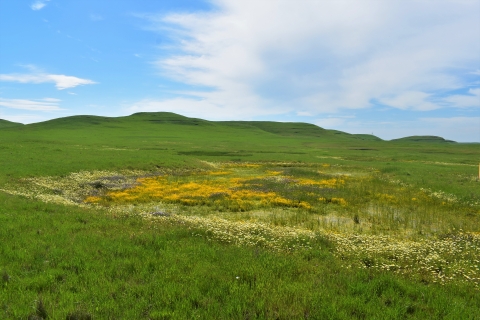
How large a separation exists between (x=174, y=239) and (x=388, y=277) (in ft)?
27.0

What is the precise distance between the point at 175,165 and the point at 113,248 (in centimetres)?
4104

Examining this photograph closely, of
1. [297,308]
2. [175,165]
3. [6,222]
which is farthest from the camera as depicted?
[175,165]

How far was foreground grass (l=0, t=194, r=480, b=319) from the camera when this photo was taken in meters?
7.34

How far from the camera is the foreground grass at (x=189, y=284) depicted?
7340 millimetres

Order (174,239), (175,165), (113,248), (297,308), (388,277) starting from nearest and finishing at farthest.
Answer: (297,308), (388,277), (113,248), (174,239), (175,165)

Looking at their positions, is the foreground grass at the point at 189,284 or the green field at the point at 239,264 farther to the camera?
the green field at the point at 239,264

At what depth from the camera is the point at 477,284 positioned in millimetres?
9719

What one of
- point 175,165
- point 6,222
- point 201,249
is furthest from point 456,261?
point 175,165

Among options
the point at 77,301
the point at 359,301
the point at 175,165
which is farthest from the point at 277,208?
the point at 175,165

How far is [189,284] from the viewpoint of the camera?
341 inches

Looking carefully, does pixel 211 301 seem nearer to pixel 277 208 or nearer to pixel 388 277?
pixel 388 277

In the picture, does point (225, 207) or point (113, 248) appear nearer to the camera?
point (113, 248)

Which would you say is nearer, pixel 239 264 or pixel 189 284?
pixel 189 284

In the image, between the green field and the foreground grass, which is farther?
the green field
